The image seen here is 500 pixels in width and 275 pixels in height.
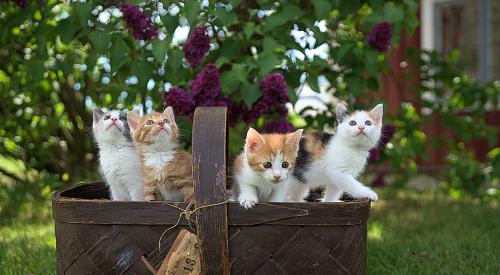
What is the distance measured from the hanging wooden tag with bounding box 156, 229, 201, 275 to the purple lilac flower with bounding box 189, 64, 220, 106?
→ 0.71 meters

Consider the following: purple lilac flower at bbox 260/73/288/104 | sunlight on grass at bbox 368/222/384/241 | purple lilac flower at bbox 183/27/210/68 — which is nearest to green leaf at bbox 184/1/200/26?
purple lilac flower at bbox 183/27/210/68

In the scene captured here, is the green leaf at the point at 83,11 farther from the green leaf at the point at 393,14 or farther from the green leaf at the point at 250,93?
the green leaf at the point at 393,14

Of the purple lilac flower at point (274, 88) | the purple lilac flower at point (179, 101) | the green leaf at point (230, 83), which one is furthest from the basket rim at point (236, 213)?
the green leaf at point (230, 83)

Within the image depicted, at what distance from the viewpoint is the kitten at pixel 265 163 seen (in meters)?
1.58

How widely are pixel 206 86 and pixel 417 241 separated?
1394 millimetres

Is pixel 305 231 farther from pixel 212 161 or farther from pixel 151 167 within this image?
pixel 151 167

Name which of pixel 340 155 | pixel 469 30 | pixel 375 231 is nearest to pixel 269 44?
pixel 340 155

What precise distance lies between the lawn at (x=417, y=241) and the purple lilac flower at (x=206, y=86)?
88cm

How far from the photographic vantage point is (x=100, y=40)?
2131 millimetres

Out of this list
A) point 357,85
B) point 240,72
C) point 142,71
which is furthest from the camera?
point 357,85

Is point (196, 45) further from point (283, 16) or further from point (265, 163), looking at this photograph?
point (265, 163)

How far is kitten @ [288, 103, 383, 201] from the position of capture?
68.5 inches

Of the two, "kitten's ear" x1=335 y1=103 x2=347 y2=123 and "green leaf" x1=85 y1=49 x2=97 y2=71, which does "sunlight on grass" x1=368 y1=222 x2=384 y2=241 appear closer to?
"kitten's ear" x1=335 y1=103 x2=347 y2=123

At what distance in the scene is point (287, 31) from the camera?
231 centimetres
